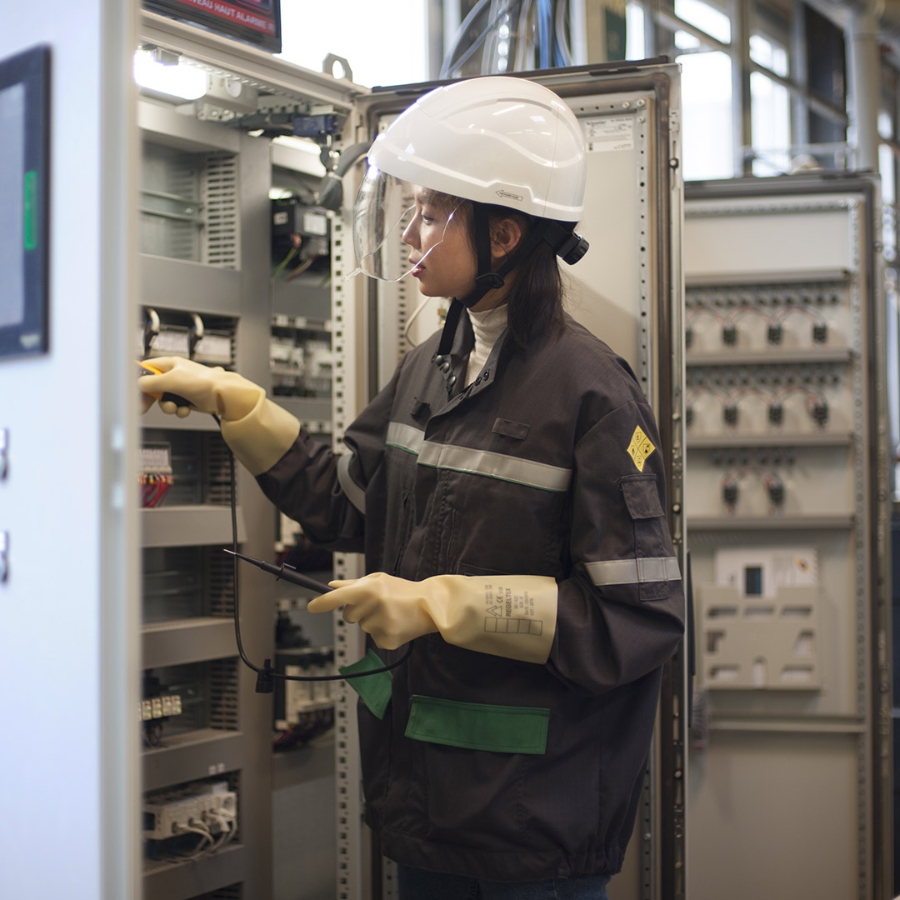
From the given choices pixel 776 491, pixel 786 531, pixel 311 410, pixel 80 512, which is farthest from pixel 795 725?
pixel 80 512

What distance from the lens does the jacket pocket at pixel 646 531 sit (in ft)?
4.97

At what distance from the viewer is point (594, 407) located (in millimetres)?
1567

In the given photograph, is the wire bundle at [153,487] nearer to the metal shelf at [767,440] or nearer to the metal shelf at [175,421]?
the metal shelf at [175,421]

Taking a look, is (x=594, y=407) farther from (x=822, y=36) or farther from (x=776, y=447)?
(x=822, y=36)

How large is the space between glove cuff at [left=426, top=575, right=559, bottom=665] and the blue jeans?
1.23 feet

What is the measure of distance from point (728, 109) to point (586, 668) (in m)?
6.22

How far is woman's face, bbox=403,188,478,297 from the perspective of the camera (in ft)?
5.49

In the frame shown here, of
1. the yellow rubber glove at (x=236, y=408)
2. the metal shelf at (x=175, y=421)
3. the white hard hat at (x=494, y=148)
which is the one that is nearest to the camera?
the white hard hat at (x=494, y=148)

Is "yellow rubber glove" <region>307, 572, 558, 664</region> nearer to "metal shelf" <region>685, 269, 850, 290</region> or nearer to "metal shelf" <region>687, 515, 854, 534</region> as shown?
"metal shelf" <region>687, 515, 854, 534</region>

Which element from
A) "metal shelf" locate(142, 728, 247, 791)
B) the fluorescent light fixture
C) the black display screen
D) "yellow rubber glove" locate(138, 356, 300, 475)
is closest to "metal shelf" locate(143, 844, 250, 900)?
"metal shelf" locate(142, 728, 247, 791)

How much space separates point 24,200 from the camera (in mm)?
1020

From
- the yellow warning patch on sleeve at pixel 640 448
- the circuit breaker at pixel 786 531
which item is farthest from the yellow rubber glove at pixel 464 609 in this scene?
the circuit breaker at pixel 786 531

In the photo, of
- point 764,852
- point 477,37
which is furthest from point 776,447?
point 477,37

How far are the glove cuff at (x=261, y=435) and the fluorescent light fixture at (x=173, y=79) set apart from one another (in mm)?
699
